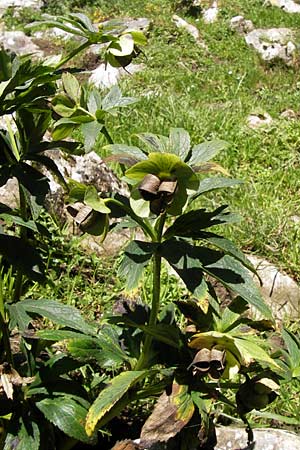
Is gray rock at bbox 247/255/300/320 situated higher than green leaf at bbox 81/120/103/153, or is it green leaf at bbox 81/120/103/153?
green leaf at bbox 81/120/103/153

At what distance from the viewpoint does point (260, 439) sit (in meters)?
1.76

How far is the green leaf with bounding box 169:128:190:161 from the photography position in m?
1.22

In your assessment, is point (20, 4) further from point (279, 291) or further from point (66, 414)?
point (66, 414)

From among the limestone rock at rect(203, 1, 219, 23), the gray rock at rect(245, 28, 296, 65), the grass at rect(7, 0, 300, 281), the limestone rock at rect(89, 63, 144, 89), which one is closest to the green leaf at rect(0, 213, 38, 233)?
the grass at rect(7, 0, 300, 281)

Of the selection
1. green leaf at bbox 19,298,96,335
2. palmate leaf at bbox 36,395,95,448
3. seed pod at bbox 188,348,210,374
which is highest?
seed pod at bbox 188,348,210,374

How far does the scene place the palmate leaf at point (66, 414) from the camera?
53.8 inches

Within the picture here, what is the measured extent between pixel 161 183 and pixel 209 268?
0.20 metres

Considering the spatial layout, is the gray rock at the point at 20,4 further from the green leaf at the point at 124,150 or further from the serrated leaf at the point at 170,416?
the serrated leaf at the point at 170,416

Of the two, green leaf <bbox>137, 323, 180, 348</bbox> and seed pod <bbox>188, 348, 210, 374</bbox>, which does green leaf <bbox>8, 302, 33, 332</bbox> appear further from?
seed pod <bbox>188, 348, 210, 374</bbox>

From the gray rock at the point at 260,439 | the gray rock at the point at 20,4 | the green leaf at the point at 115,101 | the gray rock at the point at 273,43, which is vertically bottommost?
the gray rock at the point at 20,4

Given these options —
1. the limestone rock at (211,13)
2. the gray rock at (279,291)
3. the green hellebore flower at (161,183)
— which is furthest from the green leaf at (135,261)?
the limestone rock at (211,13)

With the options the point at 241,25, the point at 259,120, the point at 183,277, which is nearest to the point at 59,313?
the point at 183,277

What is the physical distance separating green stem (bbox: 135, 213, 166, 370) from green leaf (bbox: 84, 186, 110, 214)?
0.11 meters

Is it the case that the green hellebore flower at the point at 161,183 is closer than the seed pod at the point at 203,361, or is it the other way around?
the green hellebore flower at the point at 161,183
